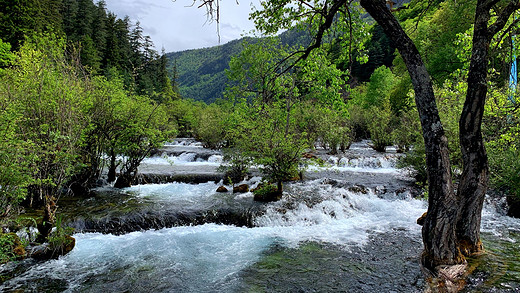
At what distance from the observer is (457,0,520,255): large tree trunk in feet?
14.7

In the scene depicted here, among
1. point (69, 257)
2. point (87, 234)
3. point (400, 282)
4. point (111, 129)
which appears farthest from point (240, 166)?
point (400, 282)

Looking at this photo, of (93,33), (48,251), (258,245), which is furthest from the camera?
(93,33)

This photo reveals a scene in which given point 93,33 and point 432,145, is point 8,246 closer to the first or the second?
point 432,145

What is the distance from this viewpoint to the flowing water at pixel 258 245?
5582 mm

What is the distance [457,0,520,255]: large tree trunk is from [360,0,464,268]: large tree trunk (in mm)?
563

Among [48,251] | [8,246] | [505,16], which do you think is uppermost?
[505,16]

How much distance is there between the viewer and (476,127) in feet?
15.1

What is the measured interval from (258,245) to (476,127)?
Answer: 19.7ft

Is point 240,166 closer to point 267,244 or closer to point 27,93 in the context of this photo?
point 267,244

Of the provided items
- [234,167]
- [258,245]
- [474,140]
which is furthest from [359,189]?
[474,140]

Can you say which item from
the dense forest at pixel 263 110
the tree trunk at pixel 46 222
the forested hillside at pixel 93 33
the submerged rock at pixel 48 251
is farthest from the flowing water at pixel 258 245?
the forested hillside at pixel 93 33

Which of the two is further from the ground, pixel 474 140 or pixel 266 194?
pixel 474 140

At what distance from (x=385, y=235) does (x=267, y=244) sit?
372 centimetres

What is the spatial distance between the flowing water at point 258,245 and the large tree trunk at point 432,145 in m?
1.09
